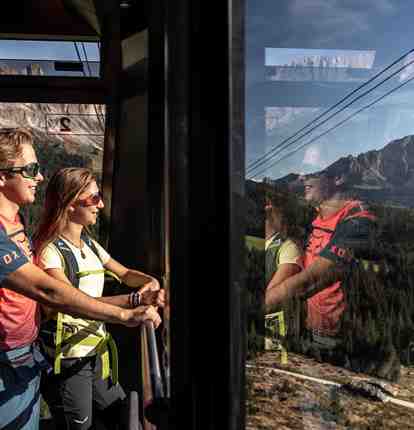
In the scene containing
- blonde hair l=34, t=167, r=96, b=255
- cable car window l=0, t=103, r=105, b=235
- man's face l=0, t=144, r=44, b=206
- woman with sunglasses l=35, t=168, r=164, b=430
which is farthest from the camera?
cable car window l=0, t=103, r=105, b=235

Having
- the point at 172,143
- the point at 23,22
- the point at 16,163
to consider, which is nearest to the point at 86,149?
the point at 23,22

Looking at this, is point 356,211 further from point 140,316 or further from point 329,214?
point 140,316

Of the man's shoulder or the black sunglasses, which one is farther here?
the black sunglasses

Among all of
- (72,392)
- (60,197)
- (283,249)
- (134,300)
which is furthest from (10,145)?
(283,249)

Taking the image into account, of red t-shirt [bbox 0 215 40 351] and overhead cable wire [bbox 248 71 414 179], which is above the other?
overhead cable wire [bbox 248 71 414 179]

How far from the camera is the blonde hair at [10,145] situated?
1.58 metres

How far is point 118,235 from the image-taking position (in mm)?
3053

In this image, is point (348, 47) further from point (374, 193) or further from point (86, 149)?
point (86, 149)

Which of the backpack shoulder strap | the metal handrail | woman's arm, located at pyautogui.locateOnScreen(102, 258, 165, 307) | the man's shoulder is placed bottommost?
the metal handrail

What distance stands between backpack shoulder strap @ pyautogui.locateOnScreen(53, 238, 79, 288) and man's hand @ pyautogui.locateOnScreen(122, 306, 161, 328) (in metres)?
0.35

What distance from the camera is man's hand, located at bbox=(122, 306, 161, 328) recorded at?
4.44ft

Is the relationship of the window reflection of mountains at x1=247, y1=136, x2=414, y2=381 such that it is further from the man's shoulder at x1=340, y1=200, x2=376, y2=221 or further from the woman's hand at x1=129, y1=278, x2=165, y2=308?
the woman's hand at x1=129, y1=278, x2=165, y2=308

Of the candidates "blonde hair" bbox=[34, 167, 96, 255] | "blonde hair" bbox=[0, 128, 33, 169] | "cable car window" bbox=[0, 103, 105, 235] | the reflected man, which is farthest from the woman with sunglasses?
the reflected man

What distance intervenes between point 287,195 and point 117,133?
2.33 m
